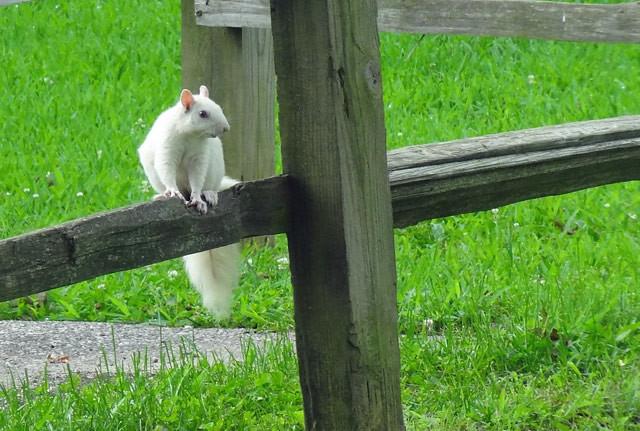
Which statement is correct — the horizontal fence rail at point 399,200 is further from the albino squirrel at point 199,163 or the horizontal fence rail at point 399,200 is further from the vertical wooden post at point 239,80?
the vertical wooden post at point 239,80

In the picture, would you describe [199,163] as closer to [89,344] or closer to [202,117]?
[202,117]

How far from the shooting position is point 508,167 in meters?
2.99

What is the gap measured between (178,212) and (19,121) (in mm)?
4484

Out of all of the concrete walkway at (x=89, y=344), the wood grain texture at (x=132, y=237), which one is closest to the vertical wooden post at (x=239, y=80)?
the concrete walkway at (x=89, y=344)

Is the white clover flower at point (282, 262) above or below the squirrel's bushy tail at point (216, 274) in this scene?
below

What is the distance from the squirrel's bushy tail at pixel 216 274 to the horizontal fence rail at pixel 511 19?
165 centimetres

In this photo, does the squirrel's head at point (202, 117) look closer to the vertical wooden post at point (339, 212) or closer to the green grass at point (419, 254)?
the vertical wooden post at point (339, 212)

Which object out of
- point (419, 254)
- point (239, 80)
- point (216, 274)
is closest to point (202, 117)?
point (216, 274)

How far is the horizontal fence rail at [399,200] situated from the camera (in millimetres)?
2184

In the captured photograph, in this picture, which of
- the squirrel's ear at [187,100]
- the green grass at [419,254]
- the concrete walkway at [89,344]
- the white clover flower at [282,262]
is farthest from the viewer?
the white clover flower at [282,262]

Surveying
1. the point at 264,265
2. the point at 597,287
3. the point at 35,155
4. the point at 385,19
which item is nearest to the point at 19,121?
the point at 35,155

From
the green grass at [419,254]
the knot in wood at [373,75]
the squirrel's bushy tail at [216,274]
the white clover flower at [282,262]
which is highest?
the knot in wood at [373,75]

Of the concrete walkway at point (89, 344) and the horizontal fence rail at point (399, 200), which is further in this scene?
the concrete walkway at point (89, 344)

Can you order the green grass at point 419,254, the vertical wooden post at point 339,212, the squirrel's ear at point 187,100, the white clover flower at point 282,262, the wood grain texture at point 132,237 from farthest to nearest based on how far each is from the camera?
the white clover flower at point 282,262 → the green grass at point 419,254 → the squirrel's ear at point 187,100 → the vertical wooden post at point 339,212 → the wood grain texture at point 132,237
